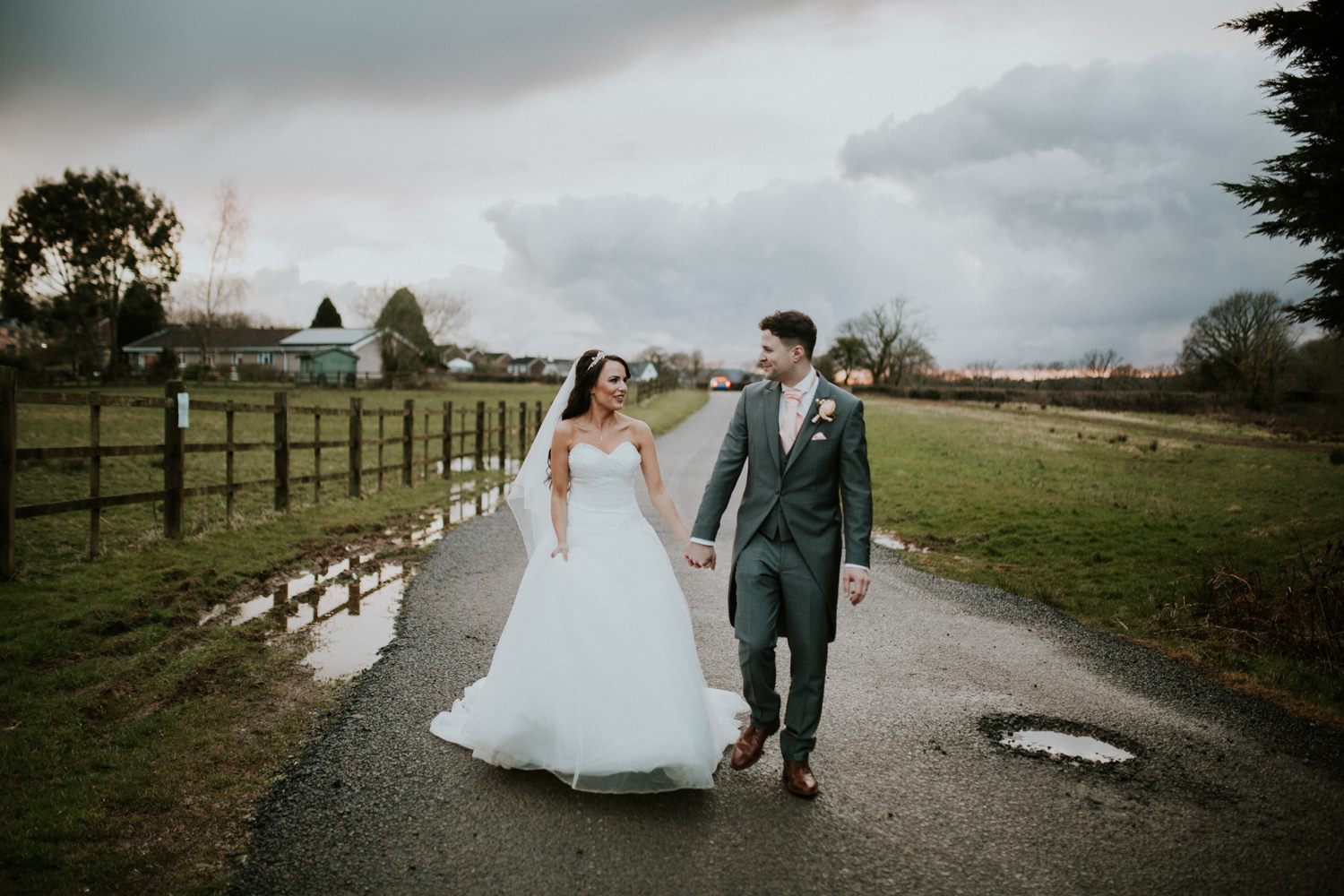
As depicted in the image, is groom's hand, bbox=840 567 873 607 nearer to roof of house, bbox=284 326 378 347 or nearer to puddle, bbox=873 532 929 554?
puddle, bbox=873 532 929 554

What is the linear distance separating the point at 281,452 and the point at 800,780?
8766mm

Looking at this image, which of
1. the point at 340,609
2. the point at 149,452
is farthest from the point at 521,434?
the point at 340,609

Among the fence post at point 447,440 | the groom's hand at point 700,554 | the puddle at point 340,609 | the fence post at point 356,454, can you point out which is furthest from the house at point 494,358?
the groom's hand at point 700,554

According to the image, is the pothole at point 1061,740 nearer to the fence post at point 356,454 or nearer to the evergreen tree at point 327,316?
the fence post at point 356,454

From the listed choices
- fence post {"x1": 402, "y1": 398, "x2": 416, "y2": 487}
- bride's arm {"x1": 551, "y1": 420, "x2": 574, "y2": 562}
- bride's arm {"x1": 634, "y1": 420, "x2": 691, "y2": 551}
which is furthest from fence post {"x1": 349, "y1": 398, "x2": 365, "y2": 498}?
bride's arm {"x1": 634, "y1": 420, "x2": 691, "y2": 551}

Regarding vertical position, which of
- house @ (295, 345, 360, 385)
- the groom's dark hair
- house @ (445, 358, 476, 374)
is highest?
house @ (445, 358, 476, 374)

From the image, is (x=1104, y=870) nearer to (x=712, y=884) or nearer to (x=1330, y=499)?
(x=712, y=884)

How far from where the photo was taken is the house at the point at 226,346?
64.0 m

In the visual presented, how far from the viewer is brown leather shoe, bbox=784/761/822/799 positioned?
3191 mm

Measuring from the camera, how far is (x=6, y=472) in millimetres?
5930

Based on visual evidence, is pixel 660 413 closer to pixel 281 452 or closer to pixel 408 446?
pixel 408 446

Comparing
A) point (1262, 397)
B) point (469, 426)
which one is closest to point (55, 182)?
point (469, 426)

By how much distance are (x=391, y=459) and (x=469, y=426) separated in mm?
13036

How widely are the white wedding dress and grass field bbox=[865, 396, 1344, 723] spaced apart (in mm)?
3996
